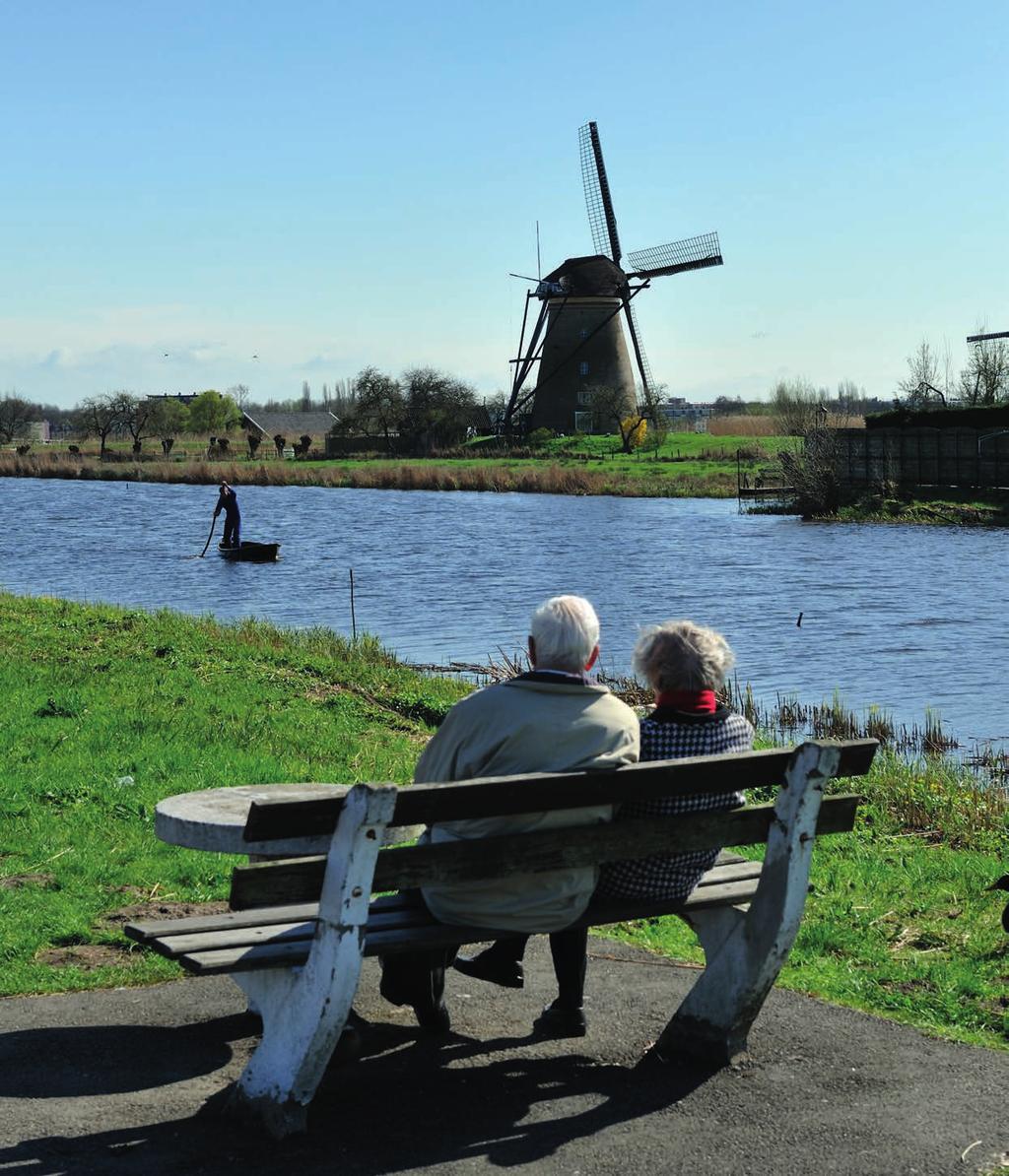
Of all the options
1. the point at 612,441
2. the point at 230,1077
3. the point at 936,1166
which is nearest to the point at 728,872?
the point at 936,1166

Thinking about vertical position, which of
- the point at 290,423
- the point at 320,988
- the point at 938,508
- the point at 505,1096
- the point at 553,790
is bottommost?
the point at 505,1096

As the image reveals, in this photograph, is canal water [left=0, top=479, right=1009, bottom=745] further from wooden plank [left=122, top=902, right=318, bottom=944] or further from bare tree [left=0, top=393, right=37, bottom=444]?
bare tree [left=0, top=393, right=37, bottom=444]

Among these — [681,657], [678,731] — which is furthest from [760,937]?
[681,657]

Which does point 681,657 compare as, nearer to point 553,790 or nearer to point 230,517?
point 553,790

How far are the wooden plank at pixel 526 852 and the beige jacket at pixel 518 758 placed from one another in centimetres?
11

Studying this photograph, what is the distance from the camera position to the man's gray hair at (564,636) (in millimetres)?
4301

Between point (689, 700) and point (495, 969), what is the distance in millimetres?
1179

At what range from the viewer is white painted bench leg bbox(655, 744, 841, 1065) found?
14.7 ft

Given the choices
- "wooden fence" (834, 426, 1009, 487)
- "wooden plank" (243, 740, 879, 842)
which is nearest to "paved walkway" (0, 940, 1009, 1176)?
"wooden plank" (243, 740, 879, 842)

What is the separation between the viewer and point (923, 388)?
67500mm

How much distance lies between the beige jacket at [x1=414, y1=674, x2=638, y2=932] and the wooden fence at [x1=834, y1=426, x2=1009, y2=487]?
4876cm

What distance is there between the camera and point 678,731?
463 centimetres

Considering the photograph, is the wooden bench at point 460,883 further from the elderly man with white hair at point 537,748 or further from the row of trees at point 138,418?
the row of trees at point 138,418

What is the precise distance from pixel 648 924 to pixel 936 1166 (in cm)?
246
